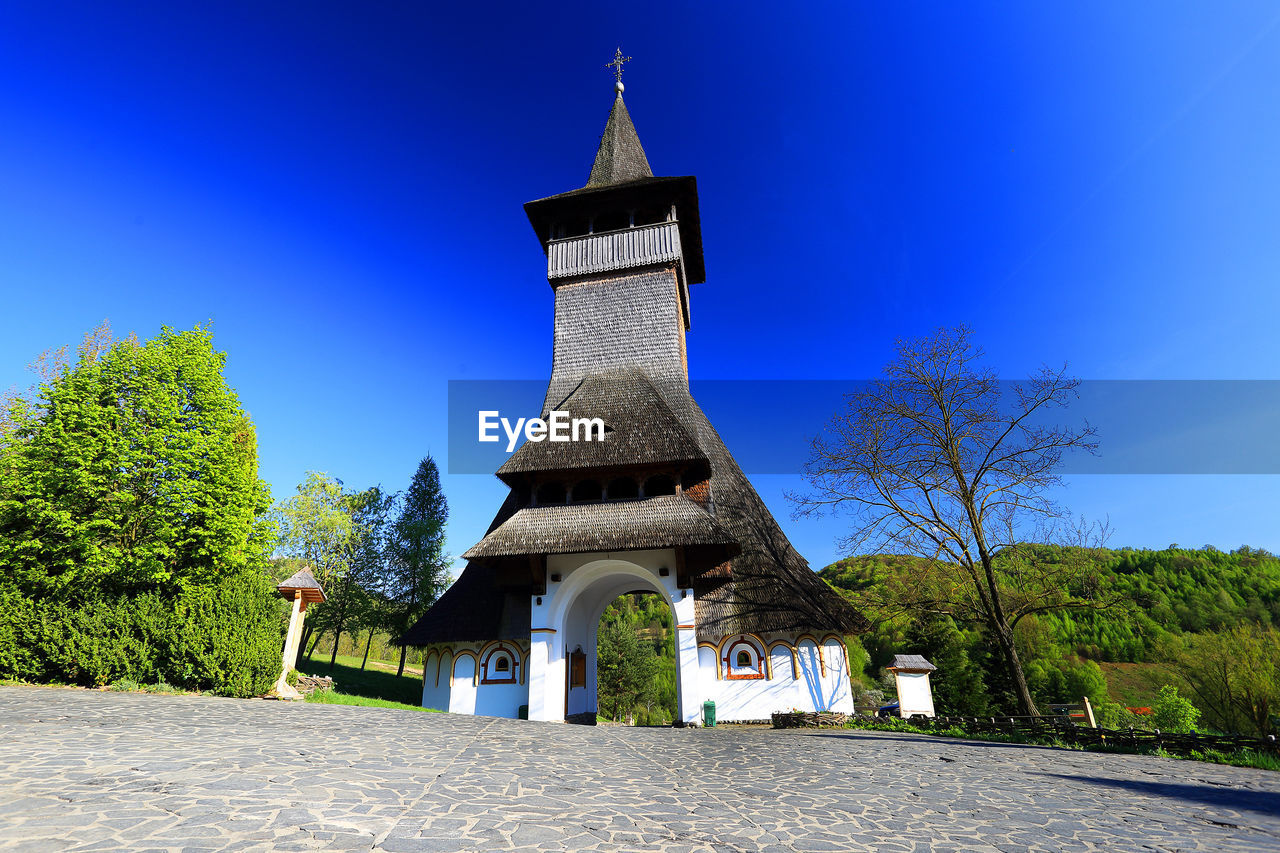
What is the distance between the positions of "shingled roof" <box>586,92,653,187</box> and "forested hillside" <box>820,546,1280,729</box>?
17.4 metres

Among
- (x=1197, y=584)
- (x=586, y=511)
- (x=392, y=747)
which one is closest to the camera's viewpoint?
(x=392, y=747)

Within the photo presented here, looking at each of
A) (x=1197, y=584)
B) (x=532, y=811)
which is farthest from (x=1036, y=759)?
(x=1197, y=584)

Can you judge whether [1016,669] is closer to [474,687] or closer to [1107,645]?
[474,687]

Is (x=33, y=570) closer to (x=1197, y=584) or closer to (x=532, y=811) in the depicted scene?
(x=532, y=811)

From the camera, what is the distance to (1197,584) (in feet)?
168

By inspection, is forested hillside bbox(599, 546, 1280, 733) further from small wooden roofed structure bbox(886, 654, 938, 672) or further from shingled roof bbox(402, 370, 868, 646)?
shingled roof bbox(402, 370, 868, 646)

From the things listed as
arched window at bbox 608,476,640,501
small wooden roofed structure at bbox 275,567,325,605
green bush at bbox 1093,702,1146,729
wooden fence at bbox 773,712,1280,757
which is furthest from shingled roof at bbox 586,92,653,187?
green bush at bbox 1093,702,1146,729

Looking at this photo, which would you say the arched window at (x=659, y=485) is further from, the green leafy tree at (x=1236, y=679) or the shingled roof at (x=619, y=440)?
the green leafy tree at (x=1236, y=679)

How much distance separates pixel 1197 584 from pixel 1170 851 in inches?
2579

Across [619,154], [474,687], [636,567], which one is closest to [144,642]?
[474,687]

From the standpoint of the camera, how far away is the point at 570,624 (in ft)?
58.2

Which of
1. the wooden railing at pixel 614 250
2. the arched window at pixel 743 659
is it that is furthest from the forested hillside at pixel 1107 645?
the wooden railing at pixel 614 250

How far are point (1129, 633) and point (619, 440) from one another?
69.1 meters

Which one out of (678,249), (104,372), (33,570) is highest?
(678,249)
